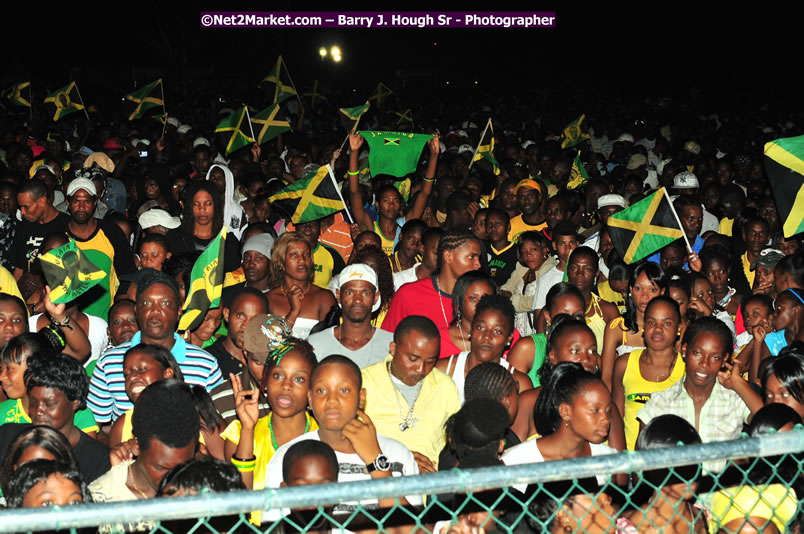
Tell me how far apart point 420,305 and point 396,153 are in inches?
150

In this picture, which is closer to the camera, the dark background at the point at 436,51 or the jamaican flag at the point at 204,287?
the jamaican flag at the point at 204,287

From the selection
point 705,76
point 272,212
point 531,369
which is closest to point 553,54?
point 705,76

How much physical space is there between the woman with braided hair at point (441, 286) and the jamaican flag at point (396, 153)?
10.9ft

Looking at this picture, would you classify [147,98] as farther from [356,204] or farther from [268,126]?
[356,204]

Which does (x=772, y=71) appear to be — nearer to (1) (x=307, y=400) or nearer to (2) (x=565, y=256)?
(2) (x=565, y=256)

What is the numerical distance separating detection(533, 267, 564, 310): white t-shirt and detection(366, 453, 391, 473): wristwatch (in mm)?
3509

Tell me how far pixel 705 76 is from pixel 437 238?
2862 cm

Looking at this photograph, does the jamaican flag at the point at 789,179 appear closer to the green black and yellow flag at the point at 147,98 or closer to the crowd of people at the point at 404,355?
the crowd of people at the point at 404,355

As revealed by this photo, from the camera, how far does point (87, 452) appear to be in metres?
4.38

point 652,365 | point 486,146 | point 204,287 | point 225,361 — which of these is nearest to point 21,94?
point 486,146

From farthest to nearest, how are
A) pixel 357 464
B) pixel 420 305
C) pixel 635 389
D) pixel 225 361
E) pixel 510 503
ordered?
pixel 420 305, pixel 225 361, pixel 635 389, pixel 357 464, pixel 510 503

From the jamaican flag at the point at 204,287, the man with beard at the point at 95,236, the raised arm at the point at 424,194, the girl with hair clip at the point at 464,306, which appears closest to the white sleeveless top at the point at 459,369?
the girl with hair clip at the point at 464,306

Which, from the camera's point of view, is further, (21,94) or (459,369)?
(21,94)

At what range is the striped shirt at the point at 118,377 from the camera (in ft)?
16.9
